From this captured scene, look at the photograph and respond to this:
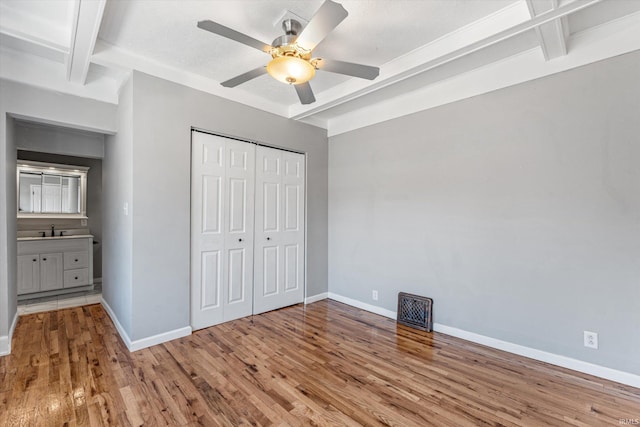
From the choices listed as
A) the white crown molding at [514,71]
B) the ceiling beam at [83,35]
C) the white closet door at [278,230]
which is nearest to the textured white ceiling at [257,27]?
the ceiling beam at [83,35]

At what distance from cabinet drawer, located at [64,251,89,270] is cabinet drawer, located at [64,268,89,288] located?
76 mm

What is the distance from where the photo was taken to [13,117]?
2764 millimetres

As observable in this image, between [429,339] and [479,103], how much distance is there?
8.04ft

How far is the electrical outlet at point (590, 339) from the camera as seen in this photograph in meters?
2.27

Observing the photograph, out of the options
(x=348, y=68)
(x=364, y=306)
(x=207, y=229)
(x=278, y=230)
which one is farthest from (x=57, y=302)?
(x=348, y=68)

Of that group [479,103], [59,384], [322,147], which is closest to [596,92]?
[479,103]

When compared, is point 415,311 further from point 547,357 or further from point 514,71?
point 514,71

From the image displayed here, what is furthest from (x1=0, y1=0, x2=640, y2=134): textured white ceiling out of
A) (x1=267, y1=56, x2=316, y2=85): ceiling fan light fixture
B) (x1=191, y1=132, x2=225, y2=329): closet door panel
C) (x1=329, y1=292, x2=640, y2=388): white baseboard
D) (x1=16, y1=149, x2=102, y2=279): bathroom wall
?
(x1=16, y1=149, x2=102, y2=279): bathroom wall

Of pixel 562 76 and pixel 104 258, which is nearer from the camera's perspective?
pixel 562 76

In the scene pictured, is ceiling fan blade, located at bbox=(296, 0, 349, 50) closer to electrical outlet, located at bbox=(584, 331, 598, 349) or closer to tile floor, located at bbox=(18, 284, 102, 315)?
electrical outlet, located at bbox=(584, 331, 598, 349)

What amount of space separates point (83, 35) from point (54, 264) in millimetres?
3725

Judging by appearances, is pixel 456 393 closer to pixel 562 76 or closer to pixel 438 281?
pixel 438 281

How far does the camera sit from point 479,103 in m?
2.89

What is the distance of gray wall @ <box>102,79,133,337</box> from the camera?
2.78 meters
